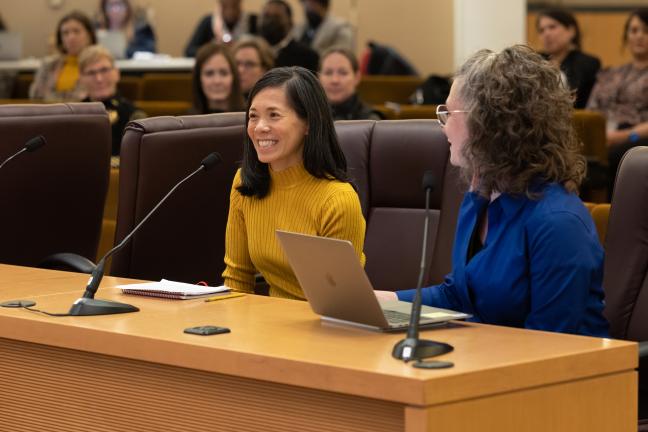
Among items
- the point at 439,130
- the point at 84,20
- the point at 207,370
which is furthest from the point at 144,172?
the point at 84,20

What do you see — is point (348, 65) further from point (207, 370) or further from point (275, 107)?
point (207, 370)

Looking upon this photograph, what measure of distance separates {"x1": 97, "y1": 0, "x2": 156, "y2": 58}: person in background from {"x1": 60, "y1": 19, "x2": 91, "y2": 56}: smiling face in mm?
2334

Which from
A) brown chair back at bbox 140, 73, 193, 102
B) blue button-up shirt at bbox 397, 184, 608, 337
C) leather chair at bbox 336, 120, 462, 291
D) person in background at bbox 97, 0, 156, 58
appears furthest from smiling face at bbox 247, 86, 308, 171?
person in background at bbox 97, 0, 156, 58

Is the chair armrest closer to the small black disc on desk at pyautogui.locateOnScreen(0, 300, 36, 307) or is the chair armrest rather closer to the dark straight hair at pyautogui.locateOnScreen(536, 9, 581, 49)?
the small black disc on desk at pyautogui.locateOnScreen(0, 300, 36, 307)

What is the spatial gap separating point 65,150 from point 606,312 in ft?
6.18

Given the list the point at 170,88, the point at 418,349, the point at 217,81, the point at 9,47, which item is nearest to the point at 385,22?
the point at 9,47

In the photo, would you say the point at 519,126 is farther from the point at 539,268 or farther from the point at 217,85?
the point at 217,85

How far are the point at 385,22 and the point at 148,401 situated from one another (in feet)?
33.1

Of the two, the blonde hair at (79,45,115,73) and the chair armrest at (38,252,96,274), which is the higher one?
A: the blonde hair at (79,45,115,73)

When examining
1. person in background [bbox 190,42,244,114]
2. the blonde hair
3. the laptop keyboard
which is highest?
the blonde hair

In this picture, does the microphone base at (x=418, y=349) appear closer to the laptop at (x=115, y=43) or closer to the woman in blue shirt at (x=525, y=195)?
the woman in blue shirt at (x=525, y=195)

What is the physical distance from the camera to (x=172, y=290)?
2.74 m

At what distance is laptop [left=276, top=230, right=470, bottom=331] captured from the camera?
2197 millimetres

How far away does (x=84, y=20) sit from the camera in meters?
8.37
